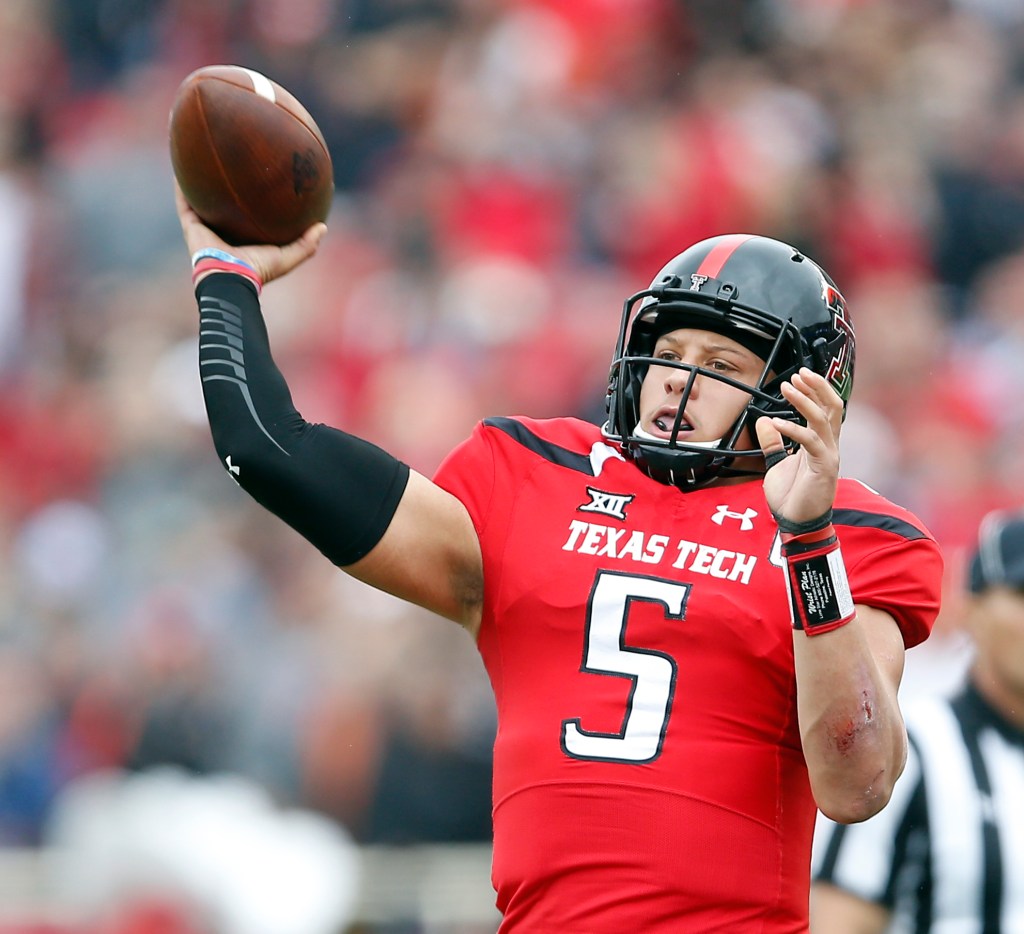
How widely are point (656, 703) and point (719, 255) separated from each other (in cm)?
81

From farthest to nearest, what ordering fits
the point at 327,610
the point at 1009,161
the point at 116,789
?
1. the point at 1009,161
2. the point at 327,610
3. the point at 116,789

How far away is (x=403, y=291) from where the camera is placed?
781cm

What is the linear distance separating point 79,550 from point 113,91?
2.75 meters

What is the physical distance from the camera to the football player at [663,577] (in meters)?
2.53

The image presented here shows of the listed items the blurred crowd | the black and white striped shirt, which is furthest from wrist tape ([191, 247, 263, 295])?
the blurred crowd

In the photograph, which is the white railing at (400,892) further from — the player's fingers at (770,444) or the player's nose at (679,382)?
the player's fingers at (770,444)

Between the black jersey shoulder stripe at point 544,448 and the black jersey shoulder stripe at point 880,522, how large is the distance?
421 mm

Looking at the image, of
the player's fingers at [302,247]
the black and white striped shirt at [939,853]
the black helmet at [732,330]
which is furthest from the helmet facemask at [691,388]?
the black and white striped shirt at [939,853]

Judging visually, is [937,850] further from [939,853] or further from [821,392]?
[821,392]

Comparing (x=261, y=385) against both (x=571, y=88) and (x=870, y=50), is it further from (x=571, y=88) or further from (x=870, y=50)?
(x=870, y=50)

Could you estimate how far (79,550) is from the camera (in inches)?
289

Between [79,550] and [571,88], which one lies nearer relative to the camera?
[79,550]

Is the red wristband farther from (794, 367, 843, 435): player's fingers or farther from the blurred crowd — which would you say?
the blurred crowd

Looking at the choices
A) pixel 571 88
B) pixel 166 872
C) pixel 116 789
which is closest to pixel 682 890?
pixel 166 872
